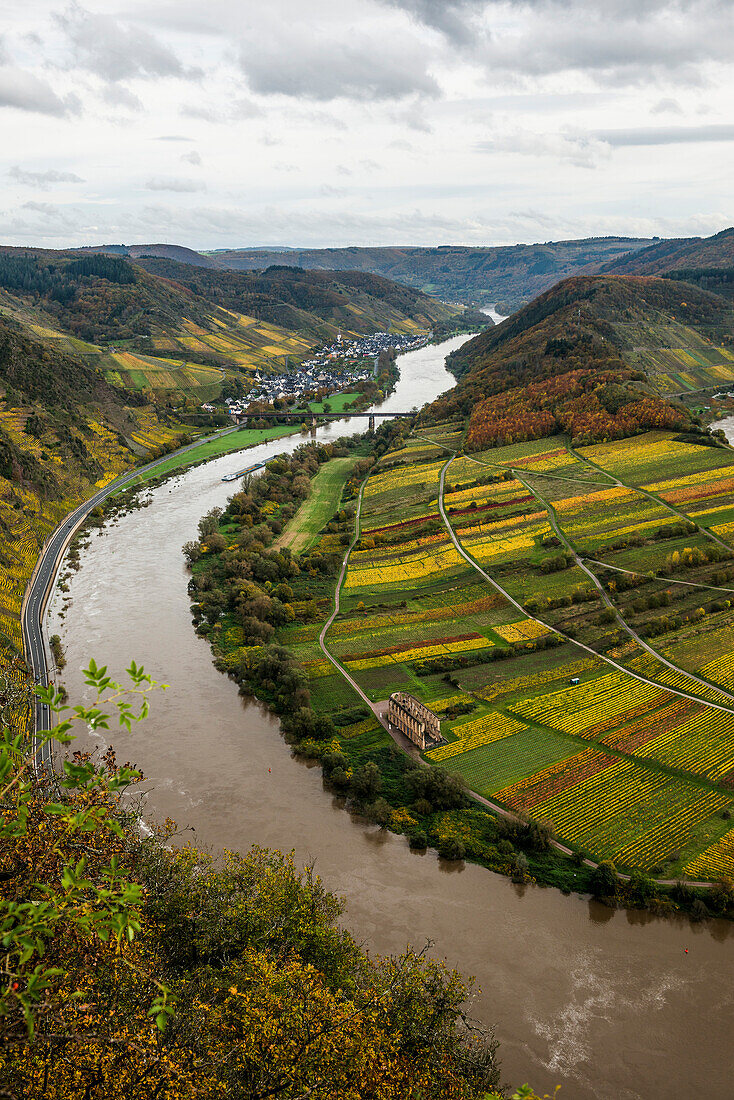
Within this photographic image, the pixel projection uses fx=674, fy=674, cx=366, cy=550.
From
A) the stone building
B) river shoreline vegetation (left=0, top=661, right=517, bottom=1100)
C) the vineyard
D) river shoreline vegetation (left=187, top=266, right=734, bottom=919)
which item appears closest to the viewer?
river shoreline vegetation (left=0, top=661, right=517, bottom=1100)

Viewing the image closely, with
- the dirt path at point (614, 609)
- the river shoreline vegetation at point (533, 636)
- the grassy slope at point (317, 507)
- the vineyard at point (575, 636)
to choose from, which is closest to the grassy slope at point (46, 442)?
the river shoreline vegetation at point (533, 636)

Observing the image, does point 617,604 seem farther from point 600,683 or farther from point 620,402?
point 620,402

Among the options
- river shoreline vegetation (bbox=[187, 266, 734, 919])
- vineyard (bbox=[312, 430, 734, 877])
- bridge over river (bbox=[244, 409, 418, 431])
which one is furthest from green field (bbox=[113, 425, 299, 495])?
vineyard (bbox=[312, 430, 734, 877])

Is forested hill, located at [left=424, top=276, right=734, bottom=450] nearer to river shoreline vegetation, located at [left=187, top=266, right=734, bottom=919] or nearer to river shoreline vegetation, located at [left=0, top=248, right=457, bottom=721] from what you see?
river shoreline vegetation, located at [left=187, top=266, right=734, bottom=919]

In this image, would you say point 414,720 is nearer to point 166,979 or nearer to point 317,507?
point 166,979

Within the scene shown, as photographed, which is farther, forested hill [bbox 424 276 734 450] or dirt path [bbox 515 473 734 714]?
forested hill [bbox 424 276 734 450]

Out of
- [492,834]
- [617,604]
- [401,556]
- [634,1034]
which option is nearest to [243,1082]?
[634,1034]
